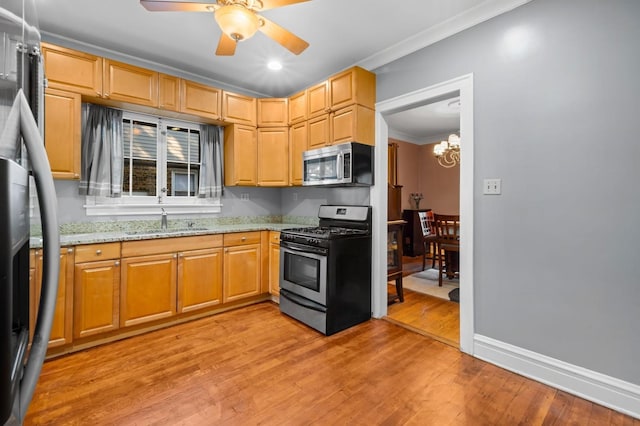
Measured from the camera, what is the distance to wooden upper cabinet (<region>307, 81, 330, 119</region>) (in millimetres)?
3301

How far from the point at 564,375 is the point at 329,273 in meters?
1.77

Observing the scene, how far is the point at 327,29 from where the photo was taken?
2.67 metres

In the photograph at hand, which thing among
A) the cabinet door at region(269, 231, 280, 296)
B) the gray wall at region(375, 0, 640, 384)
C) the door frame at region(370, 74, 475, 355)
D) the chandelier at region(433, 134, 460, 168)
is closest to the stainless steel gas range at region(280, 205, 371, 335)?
the door frame at region(370, 74, 475, 355)

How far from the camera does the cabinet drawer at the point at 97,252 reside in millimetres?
2469

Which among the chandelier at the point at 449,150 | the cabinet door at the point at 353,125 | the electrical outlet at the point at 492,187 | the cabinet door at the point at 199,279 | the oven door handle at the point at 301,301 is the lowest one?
the oven door handle at the point at 301,301

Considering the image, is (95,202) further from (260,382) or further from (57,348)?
(260,382)

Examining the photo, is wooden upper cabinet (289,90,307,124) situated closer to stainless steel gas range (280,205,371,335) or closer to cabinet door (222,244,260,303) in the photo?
stainless steel gas range (280,205,371,335)

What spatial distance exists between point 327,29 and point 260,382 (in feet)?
9.27

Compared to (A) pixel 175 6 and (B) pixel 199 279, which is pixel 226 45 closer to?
(A) pixel 175 6

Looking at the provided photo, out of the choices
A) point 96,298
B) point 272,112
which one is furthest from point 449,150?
point 96,298

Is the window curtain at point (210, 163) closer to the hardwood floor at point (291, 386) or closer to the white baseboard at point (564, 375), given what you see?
the hardwood floor at point (291, 386)

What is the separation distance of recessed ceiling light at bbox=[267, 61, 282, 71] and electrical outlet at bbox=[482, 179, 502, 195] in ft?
7.89

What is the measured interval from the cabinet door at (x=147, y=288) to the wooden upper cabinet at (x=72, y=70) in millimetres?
1555

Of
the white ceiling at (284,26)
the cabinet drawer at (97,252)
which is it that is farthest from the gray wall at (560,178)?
the cabinet drawer at (97,252)
